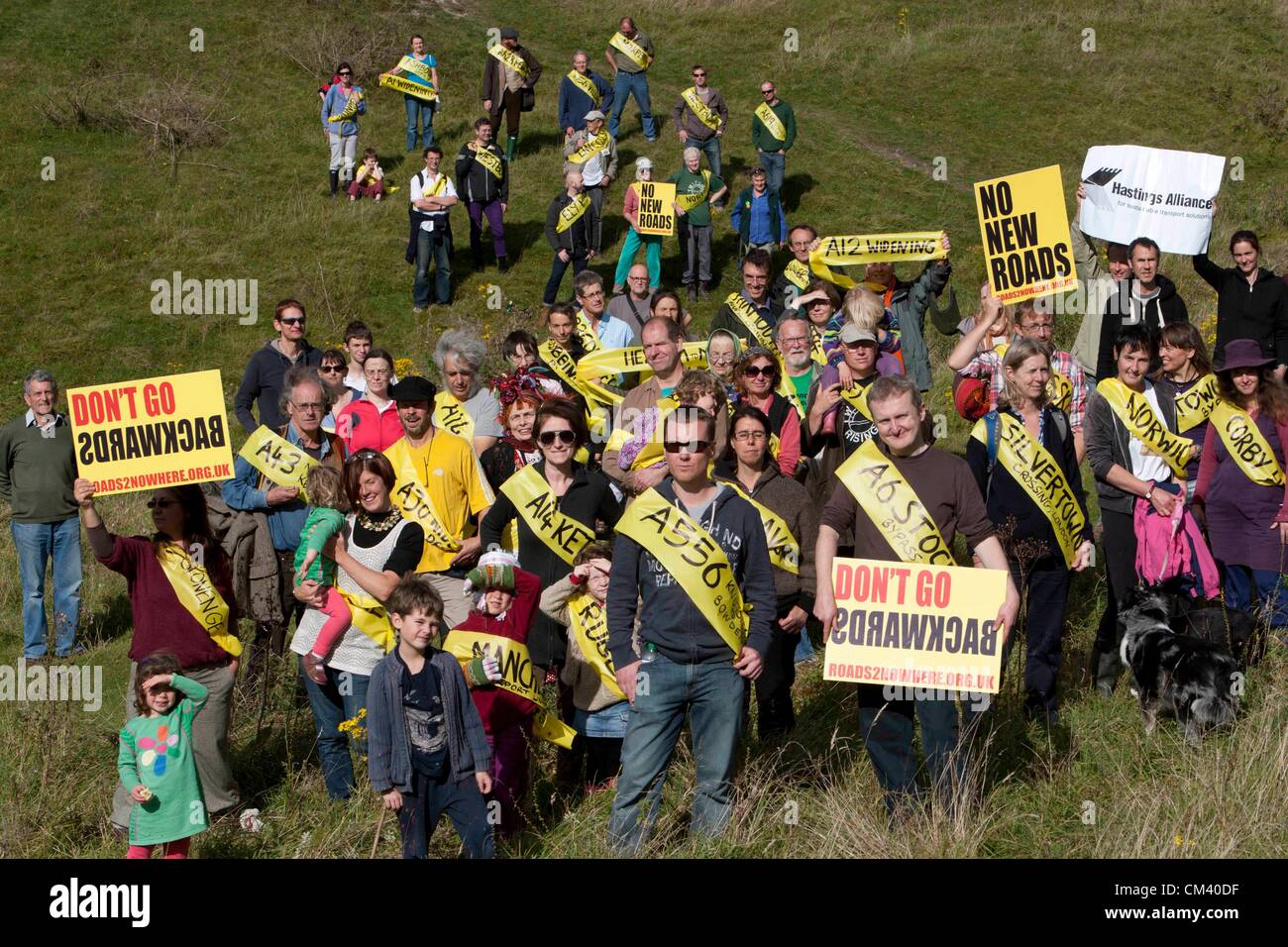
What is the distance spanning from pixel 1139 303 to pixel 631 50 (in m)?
15.6

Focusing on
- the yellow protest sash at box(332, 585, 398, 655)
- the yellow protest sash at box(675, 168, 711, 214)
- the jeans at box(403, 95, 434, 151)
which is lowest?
the yellow protest sash at box(332, 585, 398, 655)

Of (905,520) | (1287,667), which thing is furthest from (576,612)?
(1287,667)

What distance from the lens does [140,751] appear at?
596 centimetres

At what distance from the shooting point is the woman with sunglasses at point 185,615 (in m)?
6.81

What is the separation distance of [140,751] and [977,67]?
27721mm

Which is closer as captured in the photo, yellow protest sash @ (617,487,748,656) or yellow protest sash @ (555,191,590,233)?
yellow protest sash @ (617,487,748,656)

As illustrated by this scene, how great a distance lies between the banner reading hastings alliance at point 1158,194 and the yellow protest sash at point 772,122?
32.7 feet

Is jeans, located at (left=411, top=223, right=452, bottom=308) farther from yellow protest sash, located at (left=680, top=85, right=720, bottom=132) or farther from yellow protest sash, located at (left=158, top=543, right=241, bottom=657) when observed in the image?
yellow protest sash, located at (left=158, top=543, right=241, bottom=657)

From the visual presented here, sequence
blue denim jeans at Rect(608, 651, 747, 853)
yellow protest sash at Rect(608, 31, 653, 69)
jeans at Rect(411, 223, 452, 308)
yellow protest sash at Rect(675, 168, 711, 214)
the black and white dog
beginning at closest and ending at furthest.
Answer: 1. blue denim jeans at Rect(608, 651, 747, 853)
2. the black and white dog
3. yellow protest sash at Rect(675, 168, 711, 214)
4. jeans at Rect(411, 223, 452, 308)
5. yellow protest sash at Rect(608, 31, 653, 69)

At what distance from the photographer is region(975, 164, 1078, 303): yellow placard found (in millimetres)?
9070

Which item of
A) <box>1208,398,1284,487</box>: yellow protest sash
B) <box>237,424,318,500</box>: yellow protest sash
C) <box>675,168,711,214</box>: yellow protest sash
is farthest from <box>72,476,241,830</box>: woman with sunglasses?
<box>675,168,711,214</box>: yellow protest sash

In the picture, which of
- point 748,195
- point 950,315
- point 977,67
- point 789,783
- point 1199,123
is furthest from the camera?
point 977,67

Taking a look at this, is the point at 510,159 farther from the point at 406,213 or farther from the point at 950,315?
the point at 950,315

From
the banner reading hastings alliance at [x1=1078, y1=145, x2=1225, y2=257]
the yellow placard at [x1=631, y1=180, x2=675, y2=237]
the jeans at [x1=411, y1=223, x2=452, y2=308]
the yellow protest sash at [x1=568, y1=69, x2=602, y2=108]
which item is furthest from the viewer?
the yellow protest sash at [x1=568, y1=69, x2=602, y2=108]
